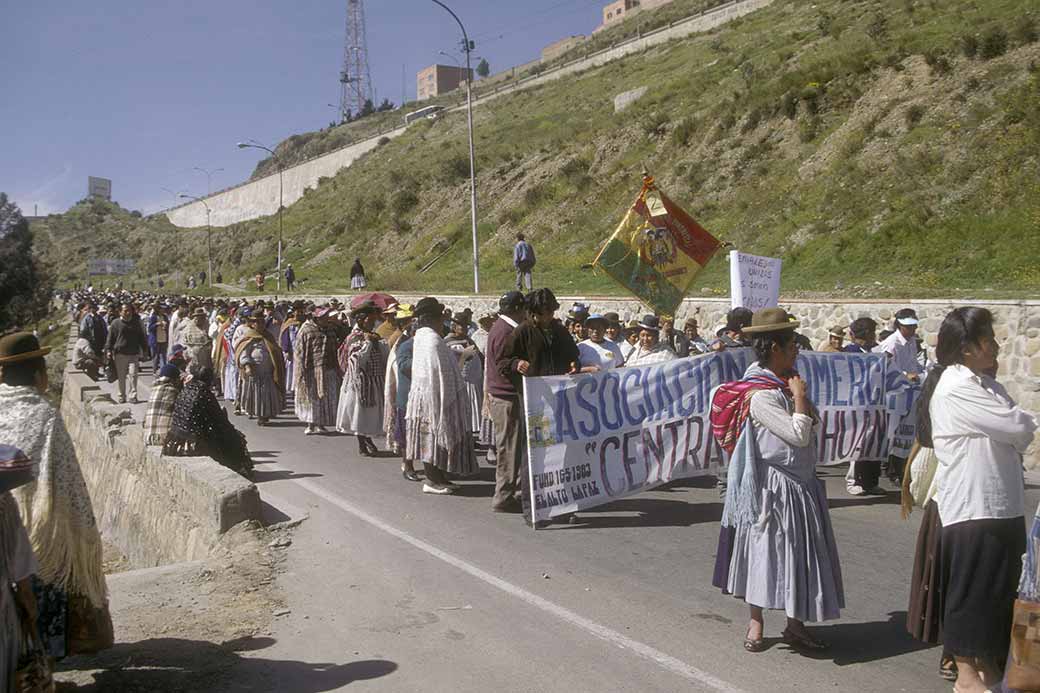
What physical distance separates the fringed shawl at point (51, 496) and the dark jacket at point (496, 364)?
439cm

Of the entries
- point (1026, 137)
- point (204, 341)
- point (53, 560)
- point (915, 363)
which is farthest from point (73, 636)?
point (1026, 137)

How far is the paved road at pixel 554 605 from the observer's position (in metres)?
4.84

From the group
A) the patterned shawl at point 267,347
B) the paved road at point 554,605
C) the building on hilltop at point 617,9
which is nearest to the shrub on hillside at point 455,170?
the patterned shawl at point 267,347

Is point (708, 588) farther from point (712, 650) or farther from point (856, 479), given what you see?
point (856, 479)

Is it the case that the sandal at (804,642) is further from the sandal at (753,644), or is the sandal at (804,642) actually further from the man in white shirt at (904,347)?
the man in white shirt at (904,347)

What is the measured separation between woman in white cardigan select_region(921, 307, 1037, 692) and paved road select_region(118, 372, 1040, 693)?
1.64 ft

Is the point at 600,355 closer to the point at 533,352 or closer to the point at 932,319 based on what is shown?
the point at 533,352

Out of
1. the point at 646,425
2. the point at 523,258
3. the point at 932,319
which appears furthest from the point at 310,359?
the point at 523,258

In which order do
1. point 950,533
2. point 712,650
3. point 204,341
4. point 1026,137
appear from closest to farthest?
point 950,533 → point 712,650 → point 204,341 → point 1026,137

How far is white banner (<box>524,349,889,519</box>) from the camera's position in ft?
26.3

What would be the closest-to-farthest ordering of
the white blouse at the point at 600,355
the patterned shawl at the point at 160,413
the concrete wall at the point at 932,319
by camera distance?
the patterned shawl at the point at 160,413 < the white blouse at the point at 600,355 < the concrete wall at the point at 932,319

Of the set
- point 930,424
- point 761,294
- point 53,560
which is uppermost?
point 761,294

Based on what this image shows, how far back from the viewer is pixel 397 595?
20.4 feet

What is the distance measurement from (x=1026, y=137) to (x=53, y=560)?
2240cm
